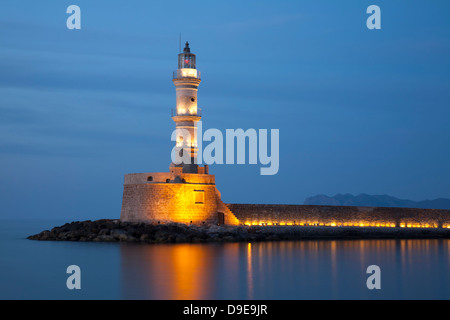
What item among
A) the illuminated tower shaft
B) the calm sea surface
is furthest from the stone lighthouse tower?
the calm sea surface

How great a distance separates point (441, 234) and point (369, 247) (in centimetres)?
693

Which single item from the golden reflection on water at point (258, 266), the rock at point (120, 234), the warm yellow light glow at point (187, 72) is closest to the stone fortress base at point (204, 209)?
the rock at point (120, 234)

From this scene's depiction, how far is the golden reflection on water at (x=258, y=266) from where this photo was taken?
16.9 m

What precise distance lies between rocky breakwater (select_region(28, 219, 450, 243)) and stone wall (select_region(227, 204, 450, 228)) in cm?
98

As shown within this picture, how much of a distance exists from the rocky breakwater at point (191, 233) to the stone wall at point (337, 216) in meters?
0.98

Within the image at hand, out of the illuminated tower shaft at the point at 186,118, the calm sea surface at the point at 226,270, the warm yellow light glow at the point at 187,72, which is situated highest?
the warm yellow light glow at the point at 187,72

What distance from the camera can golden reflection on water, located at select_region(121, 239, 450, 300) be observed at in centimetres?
1691

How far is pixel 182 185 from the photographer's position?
28078 millimetres

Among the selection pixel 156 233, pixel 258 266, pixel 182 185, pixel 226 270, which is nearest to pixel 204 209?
pixel 182 185

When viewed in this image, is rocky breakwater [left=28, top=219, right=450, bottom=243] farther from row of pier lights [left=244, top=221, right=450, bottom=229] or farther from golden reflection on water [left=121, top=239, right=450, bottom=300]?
golden reflection on water [left=121, top=239, right=450, bottom=300]

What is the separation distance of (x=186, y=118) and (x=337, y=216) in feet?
27.5

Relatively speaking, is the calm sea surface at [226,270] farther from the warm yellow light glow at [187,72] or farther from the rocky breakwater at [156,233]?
the warm yellow light glow at [187,72]
